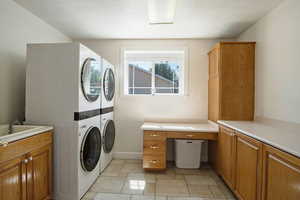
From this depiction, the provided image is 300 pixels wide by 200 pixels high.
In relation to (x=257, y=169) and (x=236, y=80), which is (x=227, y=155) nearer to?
(x=257, y=169)

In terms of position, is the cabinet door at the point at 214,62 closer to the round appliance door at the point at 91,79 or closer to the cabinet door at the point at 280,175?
the cabinet door at the point at 280,175

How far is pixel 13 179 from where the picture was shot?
1516mm

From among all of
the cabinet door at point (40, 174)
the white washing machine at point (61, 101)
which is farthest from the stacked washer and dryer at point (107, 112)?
the cabinet door at point (40, 174)

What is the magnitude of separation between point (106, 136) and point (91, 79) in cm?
111

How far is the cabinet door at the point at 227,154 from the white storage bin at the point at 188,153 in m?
0.50

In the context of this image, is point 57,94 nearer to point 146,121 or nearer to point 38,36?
point 38,36

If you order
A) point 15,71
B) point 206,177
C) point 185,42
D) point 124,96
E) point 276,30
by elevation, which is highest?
point 185,42

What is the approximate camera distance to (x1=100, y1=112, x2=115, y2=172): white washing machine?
113 inches

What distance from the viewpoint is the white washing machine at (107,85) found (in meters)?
2.87

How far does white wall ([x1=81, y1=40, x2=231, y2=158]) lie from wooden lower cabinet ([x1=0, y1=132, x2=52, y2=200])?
66.5 inches

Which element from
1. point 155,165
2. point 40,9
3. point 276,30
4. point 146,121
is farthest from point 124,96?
point 276,30

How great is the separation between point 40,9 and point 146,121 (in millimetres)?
2383

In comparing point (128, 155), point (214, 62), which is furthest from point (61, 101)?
point (214, 62)

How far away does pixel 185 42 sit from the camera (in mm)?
3479
